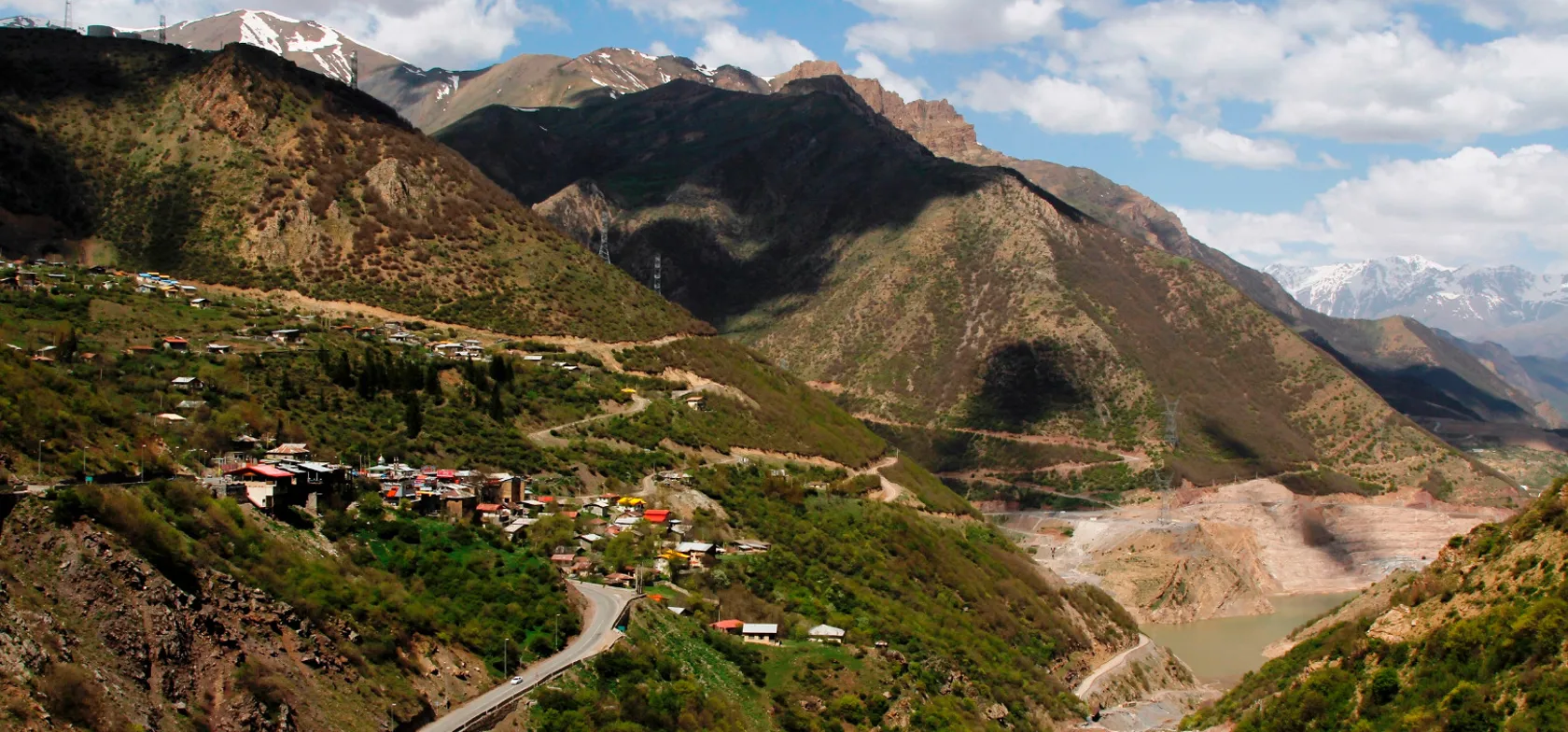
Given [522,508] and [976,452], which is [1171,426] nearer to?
[976,452]

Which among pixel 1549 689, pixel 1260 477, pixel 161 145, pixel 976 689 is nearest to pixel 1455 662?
pixel 1549 689

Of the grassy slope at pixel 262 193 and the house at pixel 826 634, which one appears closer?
the house at pixel 826 634

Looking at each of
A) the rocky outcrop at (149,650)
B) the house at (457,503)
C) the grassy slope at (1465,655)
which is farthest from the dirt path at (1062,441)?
the rocky outcrop at (149,650)

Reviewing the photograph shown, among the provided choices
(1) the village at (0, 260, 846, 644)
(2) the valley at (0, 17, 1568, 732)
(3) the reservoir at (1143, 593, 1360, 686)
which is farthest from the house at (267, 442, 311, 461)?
(3) the reservoir at (1143, 593, 1360, 686)

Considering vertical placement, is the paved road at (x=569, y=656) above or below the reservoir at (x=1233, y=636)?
above

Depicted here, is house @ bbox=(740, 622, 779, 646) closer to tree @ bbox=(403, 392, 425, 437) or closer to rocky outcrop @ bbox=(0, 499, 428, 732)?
tree @ bbox=(403, 392, 425, 437)

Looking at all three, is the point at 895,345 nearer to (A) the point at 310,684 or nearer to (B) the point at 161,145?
(B) the point at 161,145

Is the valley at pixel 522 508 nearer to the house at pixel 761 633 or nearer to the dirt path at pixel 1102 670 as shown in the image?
the house at pixel 761 633
